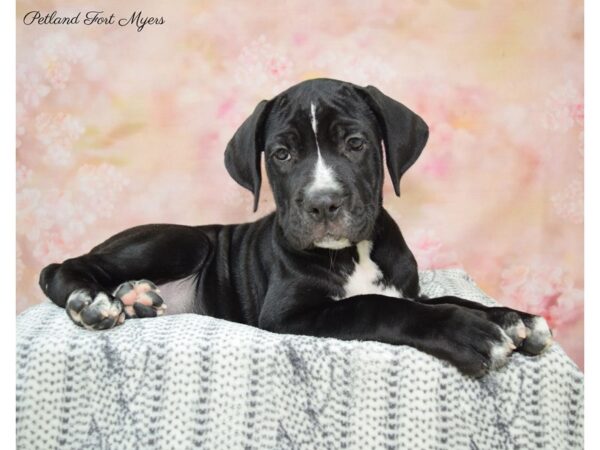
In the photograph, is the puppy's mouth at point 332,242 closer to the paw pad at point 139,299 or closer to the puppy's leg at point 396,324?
the puppy's leg at point 396,324

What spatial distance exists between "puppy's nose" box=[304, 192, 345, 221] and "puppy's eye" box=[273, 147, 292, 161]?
0.43 m

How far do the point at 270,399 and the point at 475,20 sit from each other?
3.43 metres

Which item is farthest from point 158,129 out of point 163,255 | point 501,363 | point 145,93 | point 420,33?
point 501,363

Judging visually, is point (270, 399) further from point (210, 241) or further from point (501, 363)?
point (210, 241)

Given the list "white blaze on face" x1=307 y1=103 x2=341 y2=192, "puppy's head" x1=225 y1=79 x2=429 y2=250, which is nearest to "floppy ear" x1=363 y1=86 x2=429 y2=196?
"puppy's head" x1=225 y1=79 x2=429 y2=250

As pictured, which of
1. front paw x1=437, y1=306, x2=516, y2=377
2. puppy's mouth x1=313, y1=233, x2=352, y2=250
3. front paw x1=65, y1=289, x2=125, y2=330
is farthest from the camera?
puppy's mouth x1=313, y1=233, x2=352, y2=250

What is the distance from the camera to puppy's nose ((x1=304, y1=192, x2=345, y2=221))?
3.07 meters

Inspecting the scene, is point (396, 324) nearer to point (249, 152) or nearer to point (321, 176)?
point (321, 176)

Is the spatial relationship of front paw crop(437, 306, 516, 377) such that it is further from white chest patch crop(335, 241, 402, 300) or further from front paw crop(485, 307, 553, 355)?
white chest patch crop(335, 241, 402, 300)

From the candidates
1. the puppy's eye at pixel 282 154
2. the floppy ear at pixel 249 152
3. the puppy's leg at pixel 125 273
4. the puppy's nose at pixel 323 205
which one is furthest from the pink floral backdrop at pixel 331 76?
the puppy's nose at pixel 323 205

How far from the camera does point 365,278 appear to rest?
11.5 feet

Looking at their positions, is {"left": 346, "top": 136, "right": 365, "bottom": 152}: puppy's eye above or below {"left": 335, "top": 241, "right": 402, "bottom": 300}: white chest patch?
above

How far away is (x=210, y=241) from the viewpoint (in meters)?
4.26

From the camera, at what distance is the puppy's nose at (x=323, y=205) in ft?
10.1
